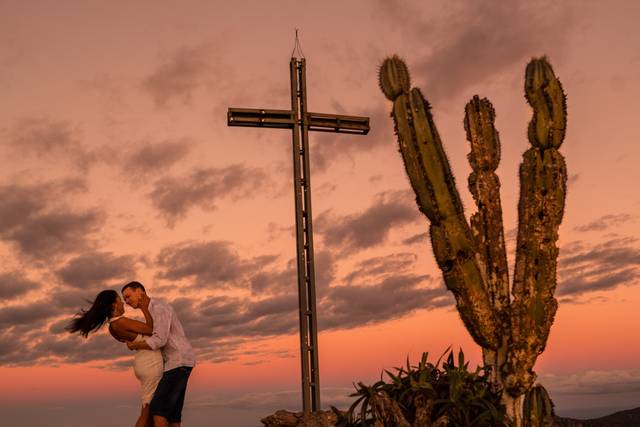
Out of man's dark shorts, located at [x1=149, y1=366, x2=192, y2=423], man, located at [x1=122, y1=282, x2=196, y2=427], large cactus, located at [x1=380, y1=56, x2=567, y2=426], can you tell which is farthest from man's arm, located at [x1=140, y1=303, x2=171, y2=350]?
large cactus, located at [x1=380, y1=56, x2=567, y2=426]

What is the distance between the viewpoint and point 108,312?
7887 mm

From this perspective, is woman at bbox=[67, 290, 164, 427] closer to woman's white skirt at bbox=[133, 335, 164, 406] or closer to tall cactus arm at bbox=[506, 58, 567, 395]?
woman's white skirt at bbox=[133, 335, 164, 406]

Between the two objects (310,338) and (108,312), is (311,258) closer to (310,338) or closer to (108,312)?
(310,338)

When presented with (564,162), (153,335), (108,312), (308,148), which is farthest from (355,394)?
(308,148)

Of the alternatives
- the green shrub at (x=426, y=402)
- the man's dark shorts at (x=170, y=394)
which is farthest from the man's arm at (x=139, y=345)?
the green shrub at (x=426, y=402)

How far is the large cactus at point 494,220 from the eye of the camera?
396 inches

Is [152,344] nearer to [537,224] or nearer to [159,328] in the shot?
[159,328]

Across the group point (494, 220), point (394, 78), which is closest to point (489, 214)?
point (494, 220)

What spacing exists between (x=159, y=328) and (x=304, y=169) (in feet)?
20.8

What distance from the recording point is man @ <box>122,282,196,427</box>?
304 inches

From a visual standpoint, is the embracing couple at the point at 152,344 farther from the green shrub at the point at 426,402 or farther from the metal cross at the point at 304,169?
the metal cross at the point at 304,169

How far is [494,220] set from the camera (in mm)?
10438

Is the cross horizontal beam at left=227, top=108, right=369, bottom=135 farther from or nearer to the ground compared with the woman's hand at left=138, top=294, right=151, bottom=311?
farther from the ground

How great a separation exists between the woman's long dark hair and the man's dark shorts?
85cm
